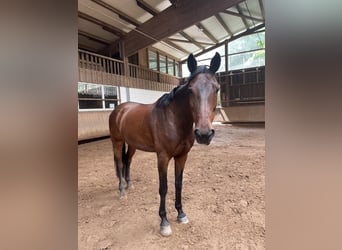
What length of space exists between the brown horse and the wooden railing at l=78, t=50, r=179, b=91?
2.72 m

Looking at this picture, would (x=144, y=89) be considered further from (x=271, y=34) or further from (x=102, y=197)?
(x=271, y=34)

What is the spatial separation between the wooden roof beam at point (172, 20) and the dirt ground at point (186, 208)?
7.54 feet

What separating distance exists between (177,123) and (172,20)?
10.7 ft

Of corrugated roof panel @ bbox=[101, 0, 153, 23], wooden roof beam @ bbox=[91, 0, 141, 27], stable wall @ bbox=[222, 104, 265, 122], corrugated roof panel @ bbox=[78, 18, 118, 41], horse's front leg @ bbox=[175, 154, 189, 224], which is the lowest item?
horse's front leg @ bbox=[175, 154, 189, 224]

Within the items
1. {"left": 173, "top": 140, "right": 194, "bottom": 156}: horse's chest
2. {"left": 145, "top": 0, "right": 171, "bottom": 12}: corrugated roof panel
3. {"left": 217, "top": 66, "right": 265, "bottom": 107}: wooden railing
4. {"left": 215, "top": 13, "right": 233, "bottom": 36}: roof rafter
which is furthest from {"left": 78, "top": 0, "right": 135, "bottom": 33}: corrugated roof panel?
{"left": 217, "top": 66, "right": 265, "bottom": 107}: wooden railing

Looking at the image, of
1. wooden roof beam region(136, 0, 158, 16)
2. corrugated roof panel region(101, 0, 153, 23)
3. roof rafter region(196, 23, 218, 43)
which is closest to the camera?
corrugated roof panel region(101, 0, 153, 23)

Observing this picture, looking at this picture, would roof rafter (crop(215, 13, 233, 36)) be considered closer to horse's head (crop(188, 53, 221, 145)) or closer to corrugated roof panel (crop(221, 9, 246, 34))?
corrugated roof panel (crop(221, 9, 246, 34))

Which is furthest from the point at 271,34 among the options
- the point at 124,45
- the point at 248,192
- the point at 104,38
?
the point at 104,38

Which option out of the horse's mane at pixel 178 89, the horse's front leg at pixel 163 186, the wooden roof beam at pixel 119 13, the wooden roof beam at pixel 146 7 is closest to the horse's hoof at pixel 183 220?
the horse's front leg at pixel 163 186

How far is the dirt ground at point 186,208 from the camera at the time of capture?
1.08 metres

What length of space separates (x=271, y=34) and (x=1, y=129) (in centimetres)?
25

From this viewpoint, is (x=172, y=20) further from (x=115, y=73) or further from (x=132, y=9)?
(x=115, y=73)

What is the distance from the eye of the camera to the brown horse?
898 millimetres

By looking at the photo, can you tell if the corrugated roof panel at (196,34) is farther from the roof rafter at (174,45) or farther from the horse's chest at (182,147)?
the horse's chest at (182,147)
